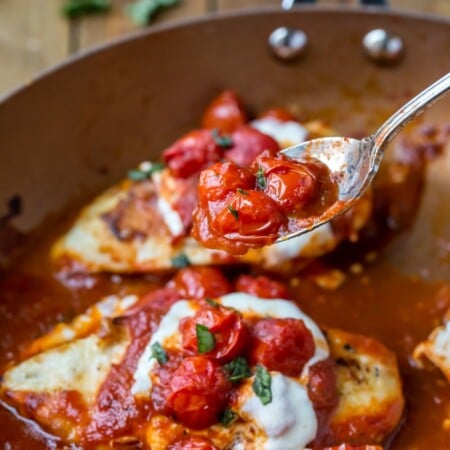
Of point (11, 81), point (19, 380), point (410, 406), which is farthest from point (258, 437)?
point (11, 81)

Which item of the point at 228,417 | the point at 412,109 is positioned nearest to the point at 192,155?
the point at 412,109

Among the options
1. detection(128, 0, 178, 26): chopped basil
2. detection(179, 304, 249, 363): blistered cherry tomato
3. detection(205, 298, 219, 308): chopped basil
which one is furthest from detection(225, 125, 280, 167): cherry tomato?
detection(128, 0, 178, 26): chopped basil

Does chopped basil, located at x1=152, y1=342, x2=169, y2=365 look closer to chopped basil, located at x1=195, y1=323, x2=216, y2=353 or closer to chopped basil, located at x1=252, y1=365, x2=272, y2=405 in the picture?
chopped basil, located at x1=195, y1=323, x2=216, y2=353

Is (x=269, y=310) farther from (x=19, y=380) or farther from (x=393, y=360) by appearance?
(x=19, y=380)

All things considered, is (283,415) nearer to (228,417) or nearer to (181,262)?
(228,417)

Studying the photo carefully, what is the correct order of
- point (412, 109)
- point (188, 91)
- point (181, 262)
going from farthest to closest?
1. point (188, 91)
2. point (181, 262)
3. point (412, 109)

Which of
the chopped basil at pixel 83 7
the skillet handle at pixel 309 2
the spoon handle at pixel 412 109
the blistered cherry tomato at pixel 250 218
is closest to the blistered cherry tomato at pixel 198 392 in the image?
the blistered cherry tomato at pixel 250 218
